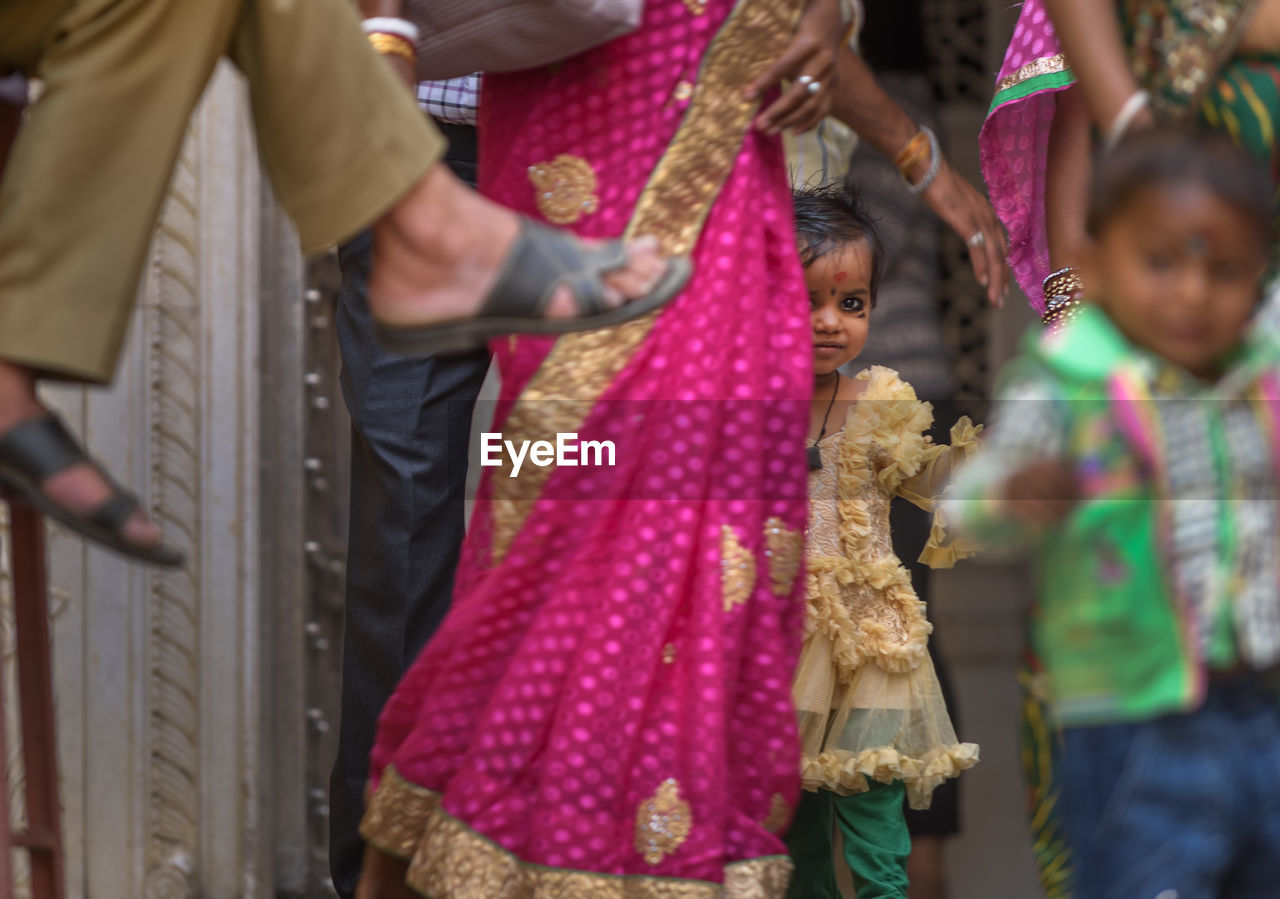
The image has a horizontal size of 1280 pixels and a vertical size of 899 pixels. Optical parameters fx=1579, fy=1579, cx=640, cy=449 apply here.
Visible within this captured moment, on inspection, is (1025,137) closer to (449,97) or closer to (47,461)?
(449,97)

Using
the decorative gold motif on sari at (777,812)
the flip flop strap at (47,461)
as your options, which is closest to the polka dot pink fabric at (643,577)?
→ the decorative gold motif on sari at (777,812)

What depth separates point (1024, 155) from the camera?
2.53 m

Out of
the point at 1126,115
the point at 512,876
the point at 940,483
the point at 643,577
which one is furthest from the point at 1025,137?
the point at 512,876

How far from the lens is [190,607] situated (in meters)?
2.91

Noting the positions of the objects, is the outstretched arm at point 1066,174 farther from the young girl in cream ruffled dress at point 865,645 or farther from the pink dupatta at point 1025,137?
the young girl in cream ruffled dress at point 865,645

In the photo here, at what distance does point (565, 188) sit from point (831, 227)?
888 millimetres

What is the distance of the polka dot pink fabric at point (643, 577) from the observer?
1.84 meters

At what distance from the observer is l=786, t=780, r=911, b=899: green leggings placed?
2.50 meters

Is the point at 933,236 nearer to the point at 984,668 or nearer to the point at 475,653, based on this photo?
the point at 984,668

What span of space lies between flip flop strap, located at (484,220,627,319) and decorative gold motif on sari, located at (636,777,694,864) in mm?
566

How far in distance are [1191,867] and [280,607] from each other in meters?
2.07

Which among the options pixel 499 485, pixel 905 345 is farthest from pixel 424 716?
pixel 905 345

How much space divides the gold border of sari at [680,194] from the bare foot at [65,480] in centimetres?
51

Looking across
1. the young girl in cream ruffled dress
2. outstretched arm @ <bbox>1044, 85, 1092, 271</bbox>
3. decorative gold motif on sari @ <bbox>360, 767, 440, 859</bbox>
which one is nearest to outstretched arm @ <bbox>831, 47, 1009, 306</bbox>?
outstretched arm @ <bbox>1044, 85, 1092, 271</bbox>
